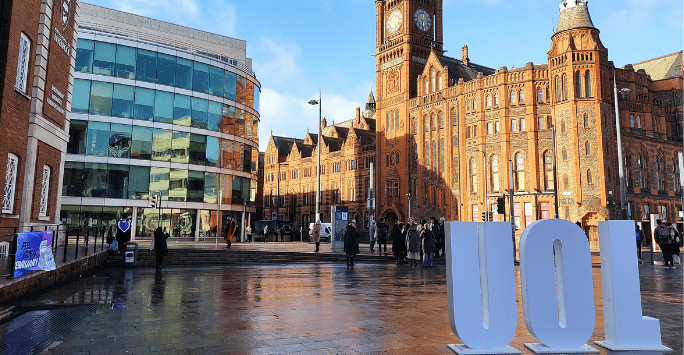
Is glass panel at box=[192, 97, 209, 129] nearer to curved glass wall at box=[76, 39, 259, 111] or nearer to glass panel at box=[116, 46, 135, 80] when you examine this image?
curved glass wall at box=[76, 39, 259, 111]

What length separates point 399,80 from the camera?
59.4 metres

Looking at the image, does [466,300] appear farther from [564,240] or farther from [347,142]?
[347,142]

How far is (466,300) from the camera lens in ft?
18.4

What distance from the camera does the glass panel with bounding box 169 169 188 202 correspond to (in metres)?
35.5

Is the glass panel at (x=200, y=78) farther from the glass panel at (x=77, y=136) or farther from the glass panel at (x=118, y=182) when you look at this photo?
the glass panel at (x=77, y=136)

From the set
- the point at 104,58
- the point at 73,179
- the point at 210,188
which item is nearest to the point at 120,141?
the point at 73,179

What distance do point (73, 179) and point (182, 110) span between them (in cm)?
915

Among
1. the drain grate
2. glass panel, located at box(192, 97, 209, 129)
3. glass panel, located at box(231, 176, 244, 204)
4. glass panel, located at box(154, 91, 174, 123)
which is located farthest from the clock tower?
the drain grate

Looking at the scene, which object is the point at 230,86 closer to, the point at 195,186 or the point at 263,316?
the point at 195,186

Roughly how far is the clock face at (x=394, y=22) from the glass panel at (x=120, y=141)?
3862 centimetres

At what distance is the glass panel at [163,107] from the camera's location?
35031mm

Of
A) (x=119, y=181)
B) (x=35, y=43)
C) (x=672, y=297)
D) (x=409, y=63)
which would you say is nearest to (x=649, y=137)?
(x=409, y=63)

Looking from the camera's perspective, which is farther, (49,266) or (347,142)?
(347,142)

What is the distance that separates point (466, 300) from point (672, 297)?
7655 mm
